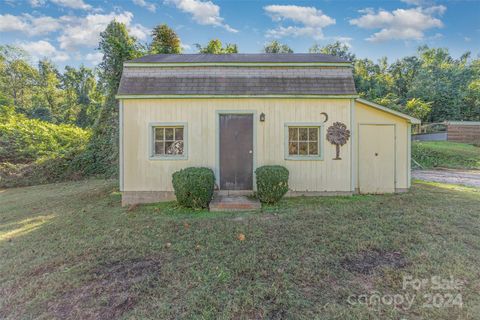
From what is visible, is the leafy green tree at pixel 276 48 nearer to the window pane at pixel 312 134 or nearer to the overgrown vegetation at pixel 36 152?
the overgrown vegetation at pixel 36 152

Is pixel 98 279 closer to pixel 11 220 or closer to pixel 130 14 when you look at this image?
pixel 11 220

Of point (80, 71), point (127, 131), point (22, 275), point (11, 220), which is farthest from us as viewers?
point (80, 71)

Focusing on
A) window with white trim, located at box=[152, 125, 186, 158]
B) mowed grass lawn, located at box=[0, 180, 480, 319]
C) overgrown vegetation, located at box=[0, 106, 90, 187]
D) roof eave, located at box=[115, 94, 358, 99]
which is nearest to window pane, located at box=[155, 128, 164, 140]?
window with white trim, located at box=[152, 125, 186, 158]

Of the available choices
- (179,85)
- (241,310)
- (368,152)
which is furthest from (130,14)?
(241,310)

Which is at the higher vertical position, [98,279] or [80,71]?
[80,71]

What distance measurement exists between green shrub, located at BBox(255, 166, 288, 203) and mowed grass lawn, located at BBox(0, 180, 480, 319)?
1.24ft

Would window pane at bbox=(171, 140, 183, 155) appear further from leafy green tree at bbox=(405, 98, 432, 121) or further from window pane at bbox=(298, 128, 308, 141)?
leafy green tree at bbox=(405, 98, 432, 121)

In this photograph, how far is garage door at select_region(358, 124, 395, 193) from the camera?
6.99 m

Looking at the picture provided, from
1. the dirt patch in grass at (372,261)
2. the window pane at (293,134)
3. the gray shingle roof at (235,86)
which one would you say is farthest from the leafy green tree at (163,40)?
the dirt patch in grass at (372,261)

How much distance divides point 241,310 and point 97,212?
5.30 m

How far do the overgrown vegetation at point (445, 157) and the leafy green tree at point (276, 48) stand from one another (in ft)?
64.2

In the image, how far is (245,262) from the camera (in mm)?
3289

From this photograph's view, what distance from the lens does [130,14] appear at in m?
11.8

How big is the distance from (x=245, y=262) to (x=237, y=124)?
13.6 ft
